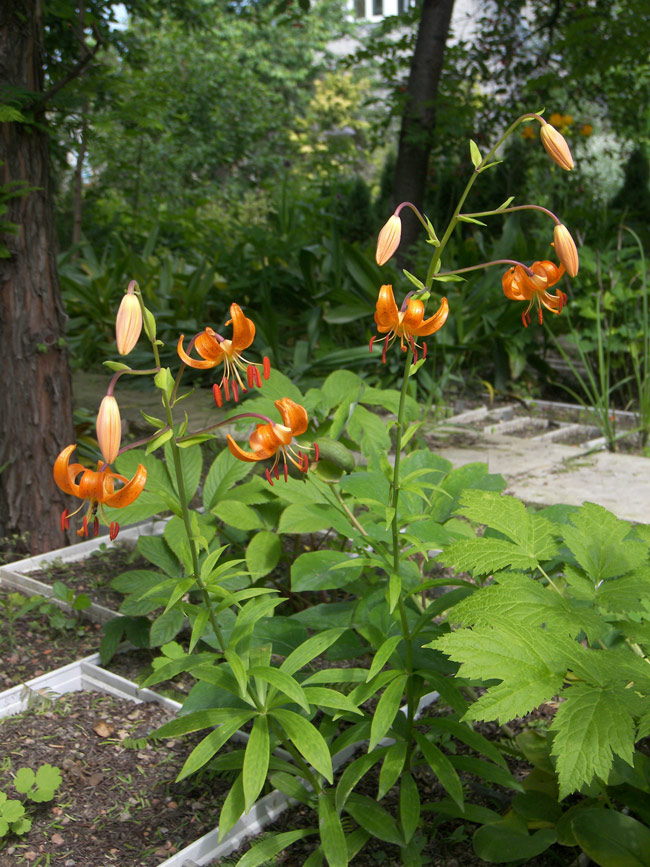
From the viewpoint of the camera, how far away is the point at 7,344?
2.67m

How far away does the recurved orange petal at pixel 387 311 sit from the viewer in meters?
1.19

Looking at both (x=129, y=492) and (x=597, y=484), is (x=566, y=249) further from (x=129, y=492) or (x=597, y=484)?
(x=597, y=484)

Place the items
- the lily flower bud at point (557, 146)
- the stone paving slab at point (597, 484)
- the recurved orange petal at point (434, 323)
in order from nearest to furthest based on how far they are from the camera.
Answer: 1. the recurved orange petal at point (434, 323)
2. the lily flower bud at point (557, 146)
3. the stone paving slab at point (597, 484)

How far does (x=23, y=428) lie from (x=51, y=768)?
1422 millimetres

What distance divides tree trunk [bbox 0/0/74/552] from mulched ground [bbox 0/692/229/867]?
97 cm

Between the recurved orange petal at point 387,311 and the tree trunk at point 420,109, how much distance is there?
14.7ft

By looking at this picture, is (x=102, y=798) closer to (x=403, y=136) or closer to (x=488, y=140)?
(x=403, y=136)

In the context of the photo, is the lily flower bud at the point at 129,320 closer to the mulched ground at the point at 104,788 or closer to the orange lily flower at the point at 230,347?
the orange lily flower at the point at 230,347

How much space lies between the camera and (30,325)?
268 centimetres

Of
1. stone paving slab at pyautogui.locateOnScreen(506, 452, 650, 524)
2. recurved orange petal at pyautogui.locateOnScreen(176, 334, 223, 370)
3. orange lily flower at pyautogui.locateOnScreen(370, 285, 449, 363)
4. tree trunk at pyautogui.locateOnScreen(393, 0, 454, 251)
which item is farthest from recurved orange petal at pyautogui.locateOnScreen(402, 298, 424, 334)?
tree trunk at pyautogui.locateOnScreen(393, 0, 454, 251)

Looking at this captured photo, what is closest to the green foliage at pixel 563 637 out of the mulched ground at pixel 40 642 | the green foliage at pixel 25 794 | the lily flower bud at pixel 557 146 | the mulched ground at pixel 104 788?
the lily flower bud at pixel 557 146

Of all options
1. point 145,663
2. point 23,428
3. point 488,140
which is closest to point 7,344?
point 23,428

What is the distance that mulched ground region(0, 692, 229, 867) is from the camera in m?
1.44

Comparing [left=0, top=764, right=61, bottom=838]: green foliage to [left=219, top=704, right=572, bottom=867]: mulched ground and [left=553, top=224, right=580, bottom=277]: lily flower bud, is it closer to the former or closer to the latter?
[left=219, top=704, right=572, bottom=867]: mulched ground
